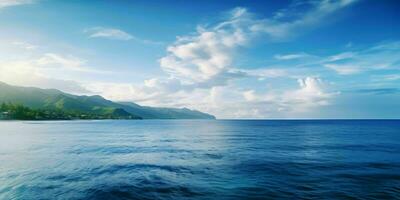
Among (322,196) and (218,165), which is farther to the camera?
(218,165)

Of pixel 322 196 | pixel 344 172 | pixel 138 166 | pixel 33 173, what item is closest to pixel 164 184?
pixel 138 166

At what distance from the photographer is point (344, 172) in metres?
33.6

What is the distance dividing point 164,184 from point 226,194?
24.3 ft

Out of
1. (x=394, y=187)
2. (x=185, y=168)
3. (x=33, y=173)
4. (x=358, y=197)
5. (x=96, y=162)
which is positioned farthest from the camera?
(x=96, y=162)

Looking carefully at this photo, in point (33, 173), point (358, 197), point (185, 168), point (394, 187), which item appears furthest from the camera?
point (185, 168)

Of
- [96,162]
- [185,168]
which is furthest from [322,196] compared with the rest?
[96,162]

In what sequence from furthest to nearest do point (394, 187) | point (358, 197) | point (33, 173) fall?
point (33, 173) → point (394, 187) → point (358, 197)

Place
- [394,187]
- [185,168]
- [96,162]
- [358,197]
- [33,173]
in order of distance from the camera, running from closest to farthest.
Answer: [358,197]
[394,187]
[33,173]
[185,168]
[96,162]

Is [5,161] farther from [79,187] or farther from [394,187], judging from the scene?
[394,187]

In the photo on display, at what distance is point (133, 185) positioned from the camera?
2753 centimetres

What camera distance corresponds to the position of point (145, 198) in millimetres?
23328

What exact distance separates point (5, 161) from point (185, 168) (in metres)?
30.3

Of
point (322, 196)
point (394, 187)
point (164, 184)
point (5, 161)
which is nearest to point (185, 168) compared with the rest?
point (164, 184)

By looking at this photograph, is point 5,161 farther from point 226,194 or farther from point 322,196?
point 322,196
